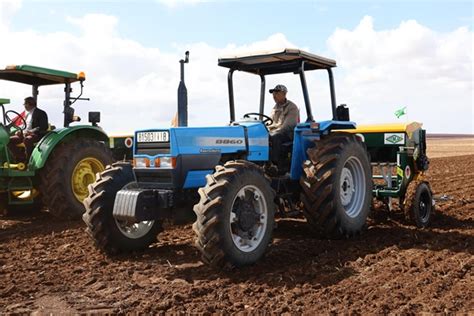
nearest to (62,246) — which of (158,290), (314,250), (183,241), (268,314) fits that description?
(183,241)

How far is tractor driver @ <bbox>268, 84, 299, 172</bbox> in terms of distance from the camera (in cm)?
650

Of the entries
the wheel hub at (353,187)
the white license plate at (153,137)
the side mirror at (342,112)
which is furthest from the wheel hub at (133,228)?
the side mirror at (342,112)

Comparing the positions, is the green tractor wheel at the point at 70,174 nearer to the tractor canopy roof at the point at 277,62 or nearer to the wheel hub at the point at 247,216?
the tractor canopy roof at the point at 277,62

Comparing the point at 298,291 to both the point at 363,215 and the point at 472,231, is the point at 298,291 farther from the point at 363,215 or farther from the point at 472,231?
the point at 472,231

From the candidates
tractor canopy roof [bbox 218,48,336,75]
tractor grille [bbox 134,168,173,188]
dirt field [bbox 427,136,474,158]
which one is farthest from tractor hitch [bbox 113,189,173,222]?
dirt field [bbox 427,136,474,158]

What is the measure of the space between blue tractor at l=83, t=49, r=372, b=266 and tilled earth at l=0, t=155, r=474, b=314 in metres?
0.30

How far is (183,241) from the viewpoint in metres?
6.49

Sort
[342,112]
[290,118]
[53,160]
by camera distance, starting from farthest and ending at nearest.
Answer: [53,160] < [342,112] < [290,118]

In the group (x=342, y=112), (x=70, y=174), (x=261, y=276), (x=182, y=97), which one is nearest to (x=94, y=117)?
(x=70, y=174)

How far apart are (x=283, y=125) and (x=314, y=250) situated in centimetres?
163

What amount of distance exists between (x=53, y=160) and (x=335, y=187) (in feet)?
14.4

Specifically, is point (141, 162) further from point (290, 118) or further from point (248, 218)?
point (290, 118)

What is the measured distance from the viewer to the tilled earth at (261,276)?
13.4 feet

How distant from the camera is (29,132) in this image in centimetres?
853
